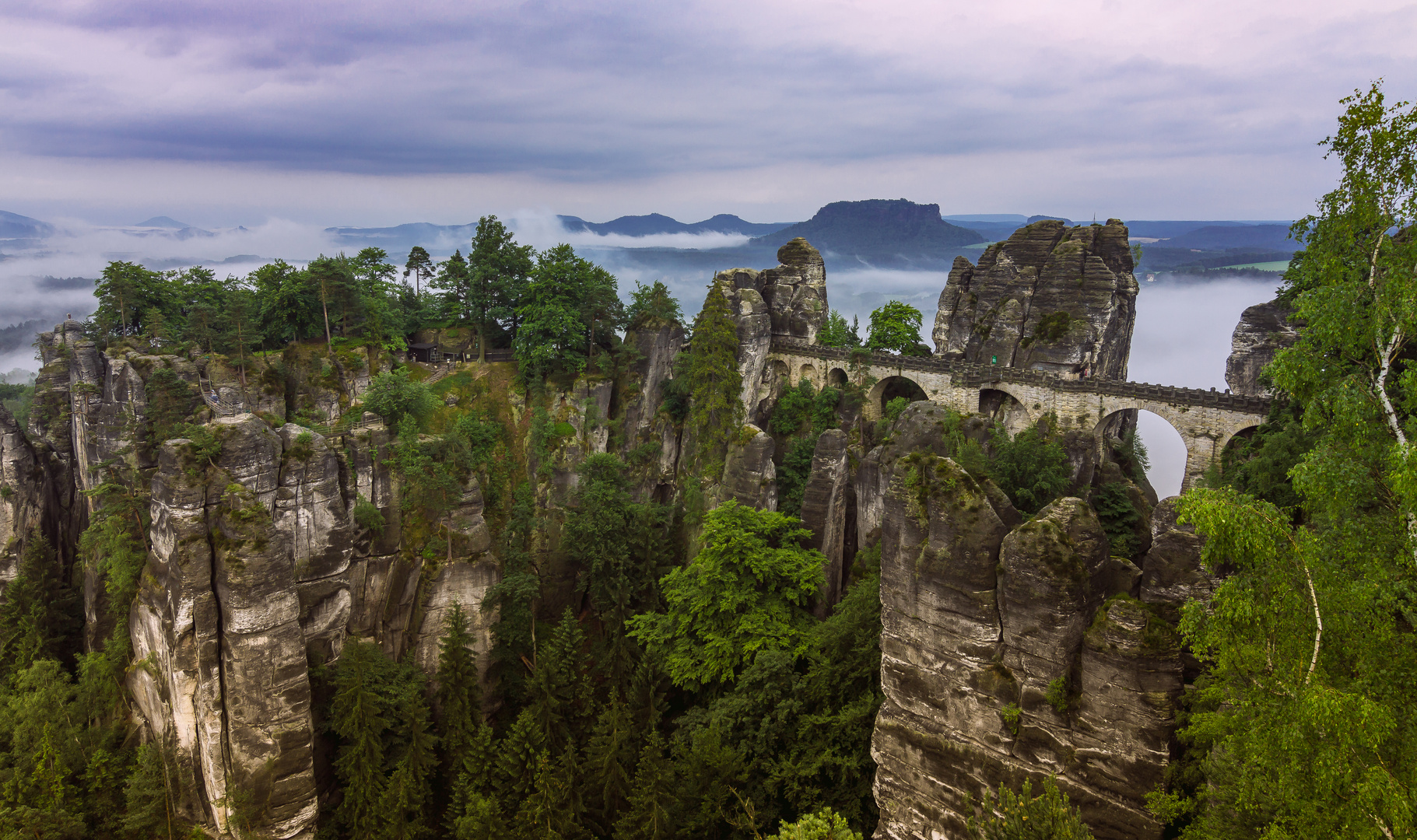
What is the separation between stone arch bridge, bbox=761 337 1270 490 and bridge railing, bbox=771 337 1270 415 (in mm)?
44

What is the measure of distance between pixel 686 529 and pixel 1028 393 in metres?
22.8

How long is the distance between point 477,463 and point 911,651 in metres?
25.0

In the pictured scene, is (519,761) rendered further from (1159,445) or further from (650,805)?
(1159,445)

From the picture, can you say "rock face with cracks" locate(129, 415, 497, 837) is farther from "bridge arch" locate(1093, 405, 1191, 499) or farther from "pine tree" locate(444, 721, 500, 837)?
"bridge arch" locate(1093, 405, 1191, 499)

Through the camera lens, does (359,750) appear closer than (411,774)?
No

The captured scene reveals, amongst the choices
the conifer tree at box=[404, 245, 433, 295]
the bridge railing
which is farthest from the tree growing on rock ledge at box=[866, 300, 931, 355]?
the conifer tree at box=[404, 245, 433, 295]

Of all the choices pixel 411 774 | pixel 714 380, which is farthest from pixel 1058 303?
pixel 411 774

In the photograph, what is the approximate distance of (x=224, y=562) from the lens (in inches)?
1024

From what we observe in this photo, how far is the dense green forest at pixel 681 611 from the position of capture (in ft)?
38.1

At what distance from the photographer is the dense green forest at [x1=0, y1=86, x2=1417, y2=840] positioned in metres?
11.6

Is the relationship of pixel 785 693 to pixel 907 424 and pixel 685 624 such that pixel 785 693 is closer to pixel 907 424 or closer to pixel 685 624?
pixel 685 624

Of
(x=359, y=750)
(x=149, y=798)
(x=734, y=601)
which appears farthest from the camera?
(x=734, y=601)

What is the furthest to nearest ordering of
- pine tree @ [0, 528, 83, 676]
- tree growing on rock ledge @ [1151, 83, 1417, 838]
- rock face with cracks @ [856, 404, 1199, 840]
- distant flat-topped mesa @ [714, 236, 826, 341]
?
distant flat-topped mesa @ [714, 236, 826, 341], pine tree @ [0, 528, 83, 676], rock face with cracks @ [856, 404, 1199, 840], tree growing on rock ledge @ [1151, 83, 1417, 838]

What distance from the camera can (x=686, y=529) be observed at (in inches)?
1554
